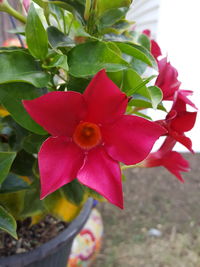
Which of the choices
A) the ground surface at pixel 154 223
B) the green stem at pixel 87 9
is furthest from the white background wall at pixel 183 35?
the green stem at pixel 87 9

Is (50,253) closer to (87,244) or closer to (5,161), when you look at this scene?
(5,161)

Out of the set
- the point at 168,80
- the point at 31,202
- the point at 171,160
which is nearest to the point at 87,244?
the point at 31,202

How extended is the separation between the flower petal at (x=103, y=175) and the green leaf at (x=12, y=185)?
0.22m

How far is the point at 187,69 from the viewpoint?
64.1 inches

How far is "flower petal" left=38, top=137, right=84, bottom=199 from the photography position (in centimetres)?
33

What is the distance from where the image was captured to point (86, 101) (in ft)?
1.11

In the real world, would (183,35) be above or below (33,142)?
below

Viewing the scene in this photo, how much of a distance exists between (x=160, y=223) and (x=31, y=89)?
4.07 ft

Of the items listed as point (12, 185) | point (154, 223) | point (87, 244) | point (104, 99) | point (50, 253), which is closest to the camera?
point (104, 99)

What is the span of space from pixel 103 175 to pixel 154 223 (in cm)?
123

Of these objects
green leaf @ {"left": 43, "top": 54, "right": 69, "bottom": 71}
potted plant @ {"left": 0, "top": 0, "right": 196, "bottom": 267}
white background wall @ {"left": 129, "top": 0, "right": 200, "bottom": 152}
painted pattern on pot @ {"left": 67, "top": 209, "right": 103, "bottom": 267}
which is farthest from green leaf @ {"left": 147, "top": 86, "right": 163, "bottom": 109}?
white background wall @ {"left": 129, "top": 0, "right": 200, "bottom": 152}

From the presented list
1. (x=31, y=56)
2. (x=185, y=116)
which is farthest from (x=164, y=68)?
(x=31, y=56)

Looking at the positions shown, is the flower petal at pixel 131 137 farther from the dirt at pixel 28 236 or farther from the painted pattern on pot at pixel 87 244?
the painted pattern on pot at pixel 87 244

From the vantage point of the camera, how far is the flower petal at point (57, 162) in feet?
1.10
